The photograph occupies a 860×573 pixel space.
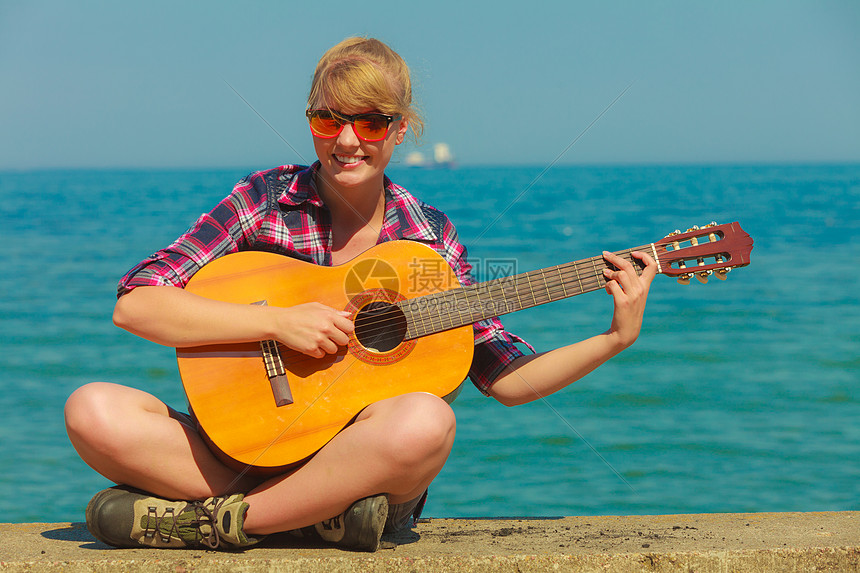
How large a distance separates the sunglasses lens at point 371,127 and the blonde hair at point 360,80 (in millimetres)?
34

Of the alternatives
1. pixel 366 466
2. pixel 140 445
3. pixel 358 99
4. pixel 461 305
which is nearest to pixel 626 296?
pixel 461 305

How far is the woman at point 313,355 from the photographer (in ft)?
7.09

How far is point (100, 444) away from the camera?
2213 millimetres

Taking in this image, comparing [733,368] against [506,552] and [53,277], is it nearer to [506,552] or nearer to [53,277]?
[506,552]

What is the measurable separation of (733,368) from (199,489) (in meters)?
8.01

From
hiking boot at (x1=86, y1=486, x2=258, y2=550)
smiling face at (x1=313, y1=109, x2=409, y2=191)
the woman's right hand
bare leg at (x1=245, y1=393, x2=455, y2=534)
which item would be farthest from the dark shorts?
smiling face at (x1=313, y1=109, x2=409, y2=191)

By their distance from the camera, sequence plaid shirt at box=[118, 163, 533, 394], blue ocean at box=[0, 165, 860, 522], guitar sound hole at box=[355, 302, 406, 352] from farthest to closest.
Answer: blue ocean at box=[0, 165, 860, 522]
guitar sound hole at box=[355, 302, 406, 352]
plaid shirt at box=[118, 163, 533, 394]

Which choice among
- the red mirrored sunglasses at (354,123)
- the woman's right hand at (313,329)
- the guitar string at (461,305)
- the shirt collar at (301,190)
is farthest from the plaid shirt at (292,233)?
the woman's right hand at (313,329)

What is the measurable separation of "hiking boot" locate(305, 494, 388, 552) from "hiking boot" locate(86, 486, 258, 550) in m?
0.25

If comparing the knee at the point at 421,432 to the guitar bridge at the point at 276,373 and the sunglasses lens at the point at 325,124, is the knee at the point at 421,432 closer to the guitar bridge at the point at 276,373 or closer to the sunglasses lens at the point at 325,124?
the guitar bridge at the point at 276,373

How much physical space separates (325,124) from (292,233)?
377mm

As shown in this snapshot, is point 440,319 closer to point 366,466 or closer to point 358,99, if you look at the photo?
point 366,466

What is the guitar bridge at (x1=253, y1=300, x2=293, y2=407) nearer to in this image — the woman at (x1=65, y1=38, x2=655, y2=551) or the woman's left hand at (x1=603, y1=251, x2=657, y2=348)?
the woman at (x1=65, y1=38, x2=655, y2=551)

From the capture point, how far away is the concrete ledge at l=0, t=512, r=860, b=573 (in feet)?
6.89
